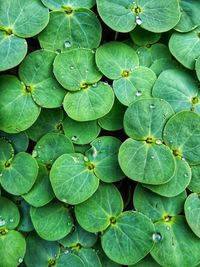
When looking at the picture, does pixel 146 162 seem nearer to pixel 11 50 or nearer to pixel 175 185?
pixel 175 185

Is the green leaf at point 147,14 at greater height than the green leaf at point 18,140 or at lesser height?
greater

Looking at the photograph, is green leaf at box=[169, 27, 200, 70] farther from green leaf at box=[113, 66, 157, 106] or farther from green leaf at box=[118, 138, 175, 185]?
green leaf at box=[118, 138, 175, 185]

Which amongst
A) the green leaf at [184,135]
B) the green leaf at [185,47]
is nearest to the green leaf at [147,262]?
the green leaf at [184,135]

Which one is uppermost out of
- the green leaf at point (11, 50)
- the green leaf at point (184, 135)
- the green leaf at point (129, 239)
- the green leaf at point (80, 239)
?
the green leaf at point (11, 50)

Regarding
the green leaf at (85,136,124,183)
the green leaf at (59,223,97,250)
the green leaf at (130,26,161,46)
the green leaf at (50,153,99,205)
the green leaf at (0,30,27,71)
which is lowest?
the green leaf at (59,223,97,250)

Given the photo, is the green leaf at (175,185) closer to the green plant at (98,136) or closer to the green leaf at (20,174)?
the green plant at (98,136)

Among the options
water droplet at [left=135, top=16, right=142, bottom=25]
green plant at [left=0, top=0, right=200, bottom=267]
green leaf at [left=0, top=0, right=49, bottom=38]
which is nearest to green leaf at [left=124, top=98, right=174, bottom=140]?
green plant at [left=0, top=0, right=200, bottom=267]
